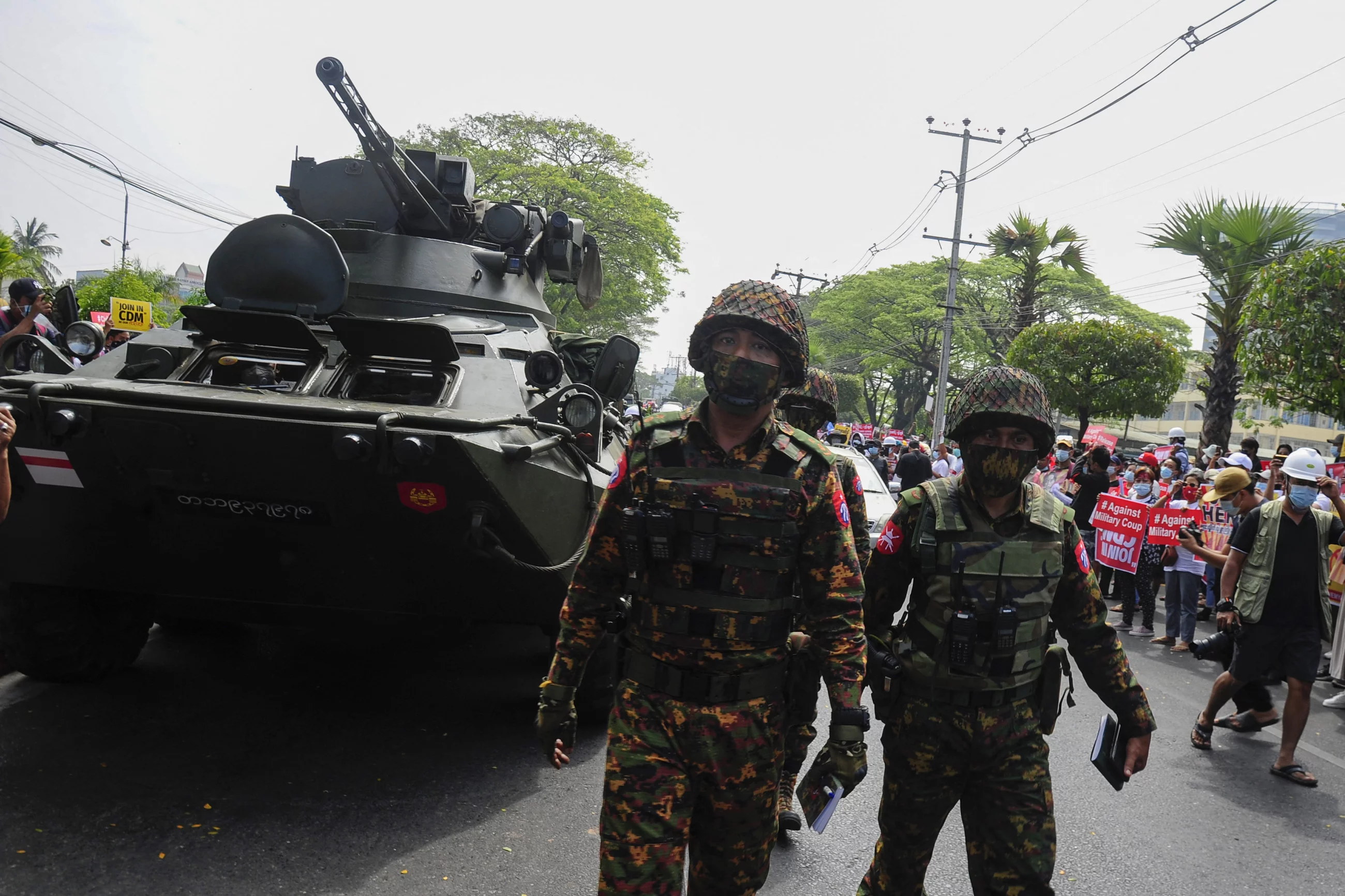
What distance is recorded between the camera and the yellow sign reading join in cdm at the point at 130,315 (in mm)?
13867

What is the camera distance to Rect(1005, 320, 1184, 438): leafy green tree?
74.9 feet

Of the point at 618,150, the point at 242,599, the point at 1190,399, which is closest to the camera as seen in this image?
the point at 242,599

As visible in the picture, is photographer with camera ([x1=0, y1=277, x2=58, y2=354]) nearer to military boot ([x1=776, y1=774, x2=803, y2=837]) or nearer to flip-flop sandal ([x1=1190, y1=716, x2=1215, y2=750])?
military boot ([x1=776, y1=774, x2=803, y2=837])

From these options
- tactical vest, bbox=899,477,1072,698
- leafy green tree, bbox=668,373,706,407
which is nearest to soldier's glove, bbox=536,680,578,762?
tactical vest, bbox=899,477,1072,698

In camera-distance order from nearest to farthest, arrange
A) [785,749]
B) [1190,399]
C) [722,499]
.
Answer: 1. [722,499]
2. [785,749]
3. [1190,399]

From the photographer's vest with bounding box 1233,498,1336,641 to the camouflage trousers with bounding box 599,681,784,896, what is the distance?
12.6 ft

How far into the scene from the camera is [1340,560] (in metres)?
7.91

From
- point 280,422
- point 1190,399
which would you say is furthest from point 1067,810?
point 1190,399

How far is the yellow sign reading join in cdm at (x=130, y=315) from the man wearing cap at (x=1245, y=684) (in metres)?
12.1

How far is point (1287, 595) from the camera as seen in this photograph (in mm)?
5512

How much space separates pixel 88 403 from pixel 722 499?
8.81ft

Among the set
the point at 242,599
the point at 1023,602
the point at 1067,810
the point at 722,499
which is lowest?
the point at 1067,810

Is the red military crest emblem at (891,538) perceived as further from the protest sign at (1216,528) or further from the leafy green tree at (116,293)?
the leafy green tree at (116,293)

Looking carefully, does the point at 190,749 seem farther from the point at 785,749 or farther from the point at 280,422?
the point at 785,749
